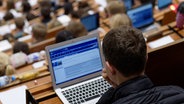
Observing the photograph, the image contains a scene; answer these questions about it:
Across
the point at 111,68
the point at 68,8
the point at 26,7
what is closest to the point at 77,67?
the point at 111,68

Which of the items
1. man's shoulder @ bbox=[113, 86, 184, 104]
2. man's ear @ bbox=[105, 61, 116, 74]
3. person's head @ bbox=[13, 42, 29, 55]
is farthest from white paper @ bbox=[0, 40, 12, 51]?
man's shoulder @ bbox=[113, 86, 184, 104]

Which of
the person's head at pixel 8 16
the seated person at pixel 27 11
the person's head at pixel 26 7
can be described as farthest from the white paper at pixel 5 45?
the person's head at pixel 26 7

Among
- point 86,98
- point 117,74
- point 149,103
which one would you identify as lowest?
point 86,98

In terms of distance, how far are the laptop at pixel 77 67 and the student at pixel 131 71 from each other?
833 millimetres

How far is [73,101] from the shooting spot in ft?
8.81

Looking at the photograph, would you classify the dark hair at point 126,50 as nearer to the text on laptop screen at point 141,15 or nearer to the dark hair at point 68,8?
the text on laptop screen at point 141,15

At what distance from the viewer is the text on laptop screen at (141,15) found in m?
5.59

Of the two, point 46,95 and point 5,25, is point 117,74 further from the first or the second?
point 5,25

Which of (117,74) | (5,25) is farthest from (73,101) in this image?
(5,25)

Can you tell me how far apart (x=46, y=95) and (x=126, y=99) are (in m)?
1.06

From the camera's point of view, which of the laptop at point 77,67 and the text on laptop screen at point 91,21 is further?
the text on laptop screen at point 91,21

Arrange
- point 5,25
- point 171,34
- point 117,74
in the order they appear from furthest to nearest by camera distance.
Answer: point 5,25, point 171,34, point 117,74

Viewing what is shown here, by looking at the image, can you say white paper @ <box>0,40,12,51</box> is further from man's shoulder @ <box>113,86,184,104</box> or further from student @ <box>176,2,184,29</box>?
man's shoulder @ <box>113,86,184,104</box>

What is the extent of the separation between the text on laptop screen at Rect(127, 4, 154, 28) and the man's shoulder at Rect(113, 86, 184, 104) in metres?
3.74
